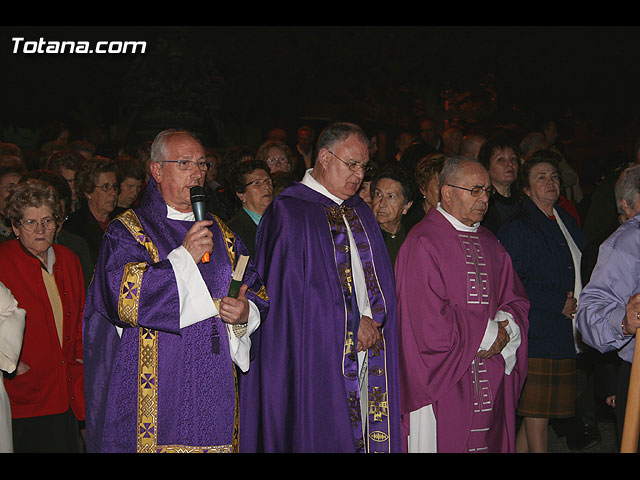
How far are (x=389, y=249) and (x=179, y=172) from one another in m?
2.35

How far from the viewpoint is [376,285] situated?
18.0ft

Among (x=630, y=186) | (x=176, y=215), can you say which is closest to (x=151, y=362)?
(x=176, y=215)

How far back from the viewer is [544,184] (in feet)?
21.6

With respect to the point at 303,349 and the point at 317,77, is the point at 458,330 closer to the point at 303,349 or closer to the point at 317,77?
the point at 303,349

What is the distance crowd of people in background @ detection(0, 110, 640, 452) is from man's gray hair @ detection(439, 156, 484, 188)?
3cm

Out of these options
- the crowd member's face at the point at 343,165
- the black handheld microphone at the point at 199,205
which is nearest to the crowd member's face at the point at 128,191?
the crowd member's face at the point at 343,165

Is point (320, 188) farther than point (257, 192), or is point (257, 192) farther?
point (257, 192)

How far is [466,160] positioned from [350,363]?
5.11 ft

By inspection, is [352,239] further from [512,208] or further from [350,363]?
[512,208]

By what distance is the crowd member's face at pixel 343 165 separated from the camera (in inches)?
213

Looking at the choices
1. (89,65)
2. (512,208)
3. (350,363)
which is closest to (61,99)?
(89,65)

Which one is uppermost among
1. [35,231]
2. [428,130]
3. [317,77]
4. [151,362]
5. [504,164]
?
[317,77]

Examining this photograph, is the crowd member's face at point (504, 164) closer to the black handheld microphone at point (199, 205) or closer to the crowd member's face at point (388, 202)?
the crowd member's face at point (388, 202)

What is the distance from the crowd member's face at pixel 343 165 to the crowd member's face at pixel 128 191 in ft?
8.23
